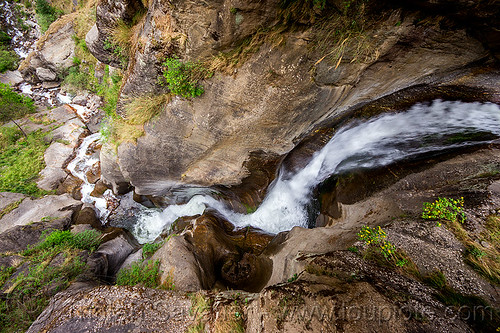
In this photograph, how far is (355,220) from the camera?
4.87m

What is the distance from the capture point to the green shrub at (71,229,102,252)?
649cm

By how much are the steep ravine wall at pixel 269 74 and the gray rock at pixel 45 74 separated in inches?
594

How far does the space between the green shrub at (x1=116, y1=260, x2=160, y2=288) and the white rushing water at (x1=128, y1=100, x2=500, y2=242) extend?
3.23 meters

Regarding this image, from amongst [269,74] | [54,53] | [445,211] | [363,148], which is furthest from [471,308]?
[54,53]

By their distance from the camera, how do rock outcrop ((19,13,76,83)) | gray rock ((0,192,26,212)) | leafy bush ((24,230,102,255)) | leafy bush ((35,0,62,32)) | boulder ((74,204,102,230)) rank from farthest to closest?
leafy bush ((35,0,62,32)), rock outcrop ((19,13,76,83)), gray rock ((0,192,26,212)), boulder ((74,204,102,230)), leafy bush ((24,230,102,255))

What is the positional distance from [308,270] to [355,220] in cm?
219

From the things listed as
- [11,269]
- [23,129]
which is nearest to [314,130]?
[11,269]

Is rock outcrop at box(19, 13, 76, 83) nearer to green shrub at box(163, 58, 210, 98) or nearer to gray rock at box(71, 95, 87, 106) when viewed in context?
gray rock at box(71, 95, 87, 106)

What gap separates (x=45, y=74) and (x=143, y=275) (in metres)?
19.6

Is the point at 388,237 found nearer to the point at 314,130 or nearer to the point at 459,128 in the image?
the point at 314,130

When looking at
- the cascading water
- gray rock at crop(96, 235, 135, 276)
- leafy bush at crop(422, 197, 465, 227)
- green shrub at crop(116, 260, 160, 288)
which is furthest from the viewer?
the cascading water

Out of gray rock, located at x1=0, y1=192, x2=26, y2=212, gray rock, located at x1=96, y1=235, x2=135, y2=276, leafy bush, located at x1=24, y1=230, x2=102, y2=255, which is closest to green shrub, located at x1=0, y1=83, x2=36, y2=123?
gray rock, located at x1=0, y1=192, x2=26, y2=212

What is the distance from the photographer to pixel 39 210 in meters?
8.77

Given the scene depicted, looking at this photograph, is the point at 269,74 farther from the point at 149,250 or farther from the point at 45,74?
the point at 45,74
